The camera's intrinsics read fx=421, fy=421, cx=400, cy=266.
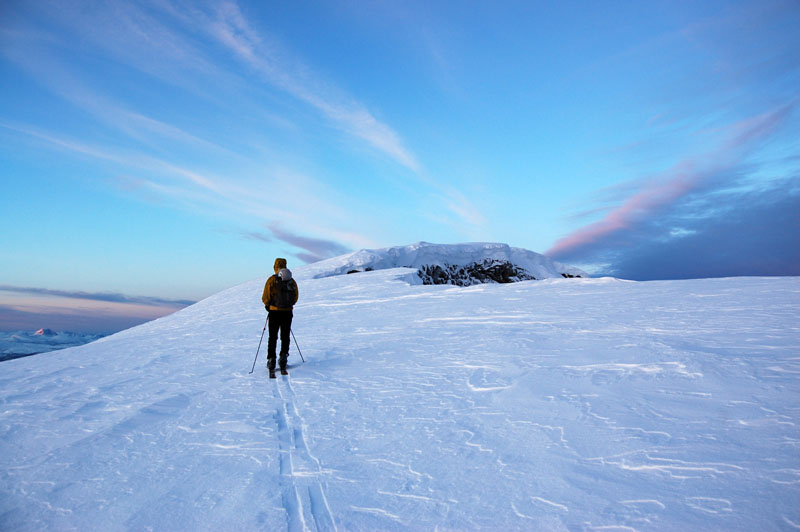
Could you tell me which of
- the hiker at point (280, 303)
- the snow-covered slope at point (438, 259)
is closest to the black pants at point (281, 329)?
the hiker at point (280, 303)

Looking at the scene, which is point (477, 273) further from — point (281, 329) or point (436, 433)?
point (436, 433)

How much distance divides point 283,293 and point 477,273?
23054 millimetres

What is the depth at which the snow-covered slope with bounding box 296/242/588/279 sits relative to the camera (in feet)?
81.6

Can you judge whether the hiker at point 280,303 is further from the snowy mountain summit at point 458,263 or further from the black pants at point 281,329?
the snowy mountain summit at point 458,263

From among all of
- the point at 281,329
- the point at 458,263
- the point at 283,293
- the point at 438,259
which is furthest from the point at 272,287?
the point at 458,263

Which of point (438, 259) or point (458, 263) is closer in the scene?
point (438, 259)

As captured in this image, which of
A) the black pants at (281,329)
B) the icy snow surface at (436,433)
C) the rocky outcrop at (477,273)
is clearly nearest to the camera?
the icy snow surface at (436,433)

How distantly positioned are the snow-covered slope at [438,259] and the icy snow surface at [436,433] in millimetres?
16058

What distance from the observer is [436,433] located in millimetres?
4441

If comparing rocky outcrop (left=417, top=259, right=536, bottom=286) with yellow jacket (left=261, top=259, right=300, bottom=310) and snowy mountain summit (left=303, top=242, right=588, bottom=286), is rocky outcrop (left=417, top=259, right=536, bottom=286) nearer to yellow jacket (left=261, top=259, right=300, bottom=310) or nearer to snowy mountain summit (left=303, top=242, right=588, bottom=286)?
snowy mountain summit (left=303, top=242, right=588, bottom=286)

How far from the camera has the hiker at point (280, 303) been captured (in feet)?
23.5

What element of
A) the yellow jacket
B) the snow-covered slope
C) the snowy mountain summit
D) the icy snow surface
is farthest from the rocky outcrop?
the yellow jacket

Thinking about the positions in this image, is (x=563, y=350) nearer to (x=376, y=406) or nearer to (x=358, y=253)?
(x=376, y=406)

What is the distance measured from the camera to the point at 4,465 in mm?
4234
